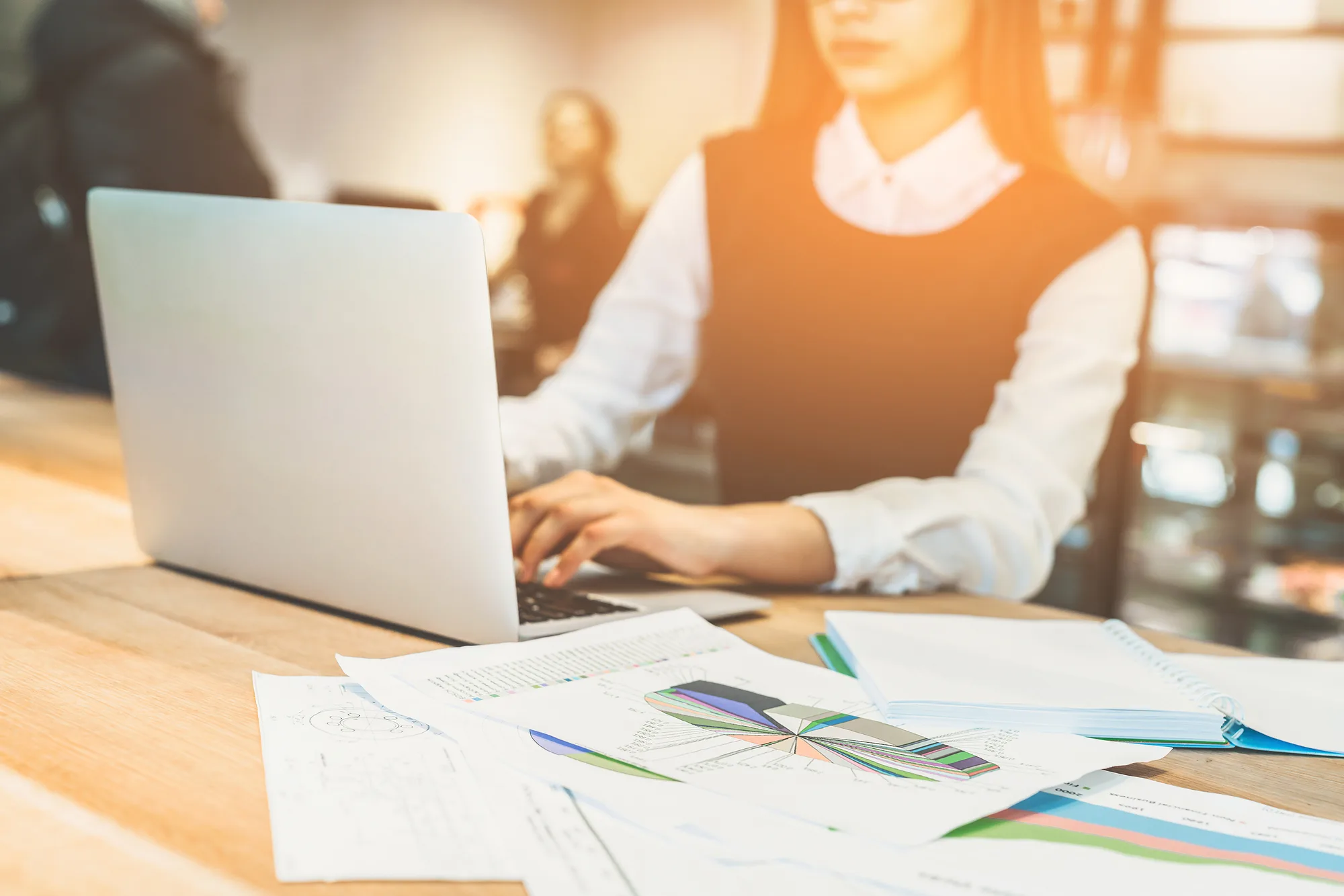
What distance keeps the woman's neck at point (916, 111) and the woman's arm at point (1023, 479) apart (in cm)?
35

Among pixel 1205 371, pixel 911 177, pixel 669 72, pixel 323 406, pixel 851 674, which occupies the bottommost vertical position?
pixel 1205 371

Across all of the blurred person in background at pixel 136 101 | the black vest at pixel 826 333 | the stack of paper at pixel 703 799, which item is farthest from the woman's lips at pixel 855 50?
the blurred person in background at pixel 136 101

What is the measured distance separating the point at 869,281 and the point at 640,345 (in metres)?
0.39

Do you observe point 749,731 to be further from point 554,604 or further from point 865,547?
point 865,547

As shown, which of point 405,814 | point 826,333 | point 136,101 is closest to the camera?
point 405,814

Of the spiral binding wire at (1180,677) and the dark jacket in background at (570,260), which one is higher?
the dark jacket in background at (570,260)

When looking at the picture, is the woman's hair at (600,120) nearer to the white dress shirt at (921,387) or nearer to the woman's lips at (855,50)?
the white dress shirt at (921,387)

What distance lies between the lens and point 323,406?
858 millimetres

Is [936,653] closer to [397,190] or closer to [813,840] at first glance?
[813,840]

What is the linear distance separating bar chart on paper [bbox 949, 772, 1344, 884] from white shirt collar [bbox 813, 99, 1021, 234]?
130 centimetres

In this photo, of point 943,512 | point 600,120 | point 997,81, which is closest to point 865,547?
point 943,512

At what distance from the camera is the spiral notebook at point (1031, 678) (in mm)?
727

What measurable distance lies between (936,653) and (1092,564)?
5.98 feet

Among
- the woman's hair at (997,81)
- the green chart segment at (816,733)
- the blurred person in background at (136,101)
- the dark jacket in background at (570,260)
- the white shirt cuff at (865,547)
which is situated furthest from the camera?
the blurred person in background at (136,101)
